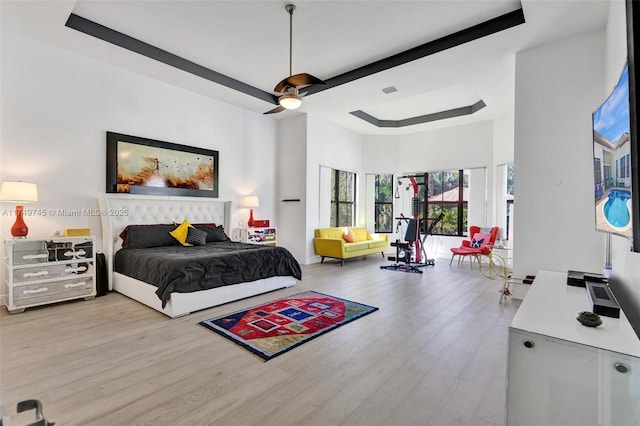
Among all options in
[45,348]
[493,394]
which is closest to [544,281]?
[493,394]

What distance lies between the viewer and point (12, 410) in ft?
5.82

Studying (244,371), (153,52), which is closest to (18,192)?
(153,52)

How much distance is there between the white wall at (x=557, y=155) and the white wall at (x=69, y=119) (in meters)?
5.20

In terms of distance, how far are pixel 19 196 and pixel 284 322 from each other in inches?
128

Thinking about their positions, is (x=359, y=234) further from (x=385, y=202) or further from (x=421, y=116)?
(x=421, y=116)

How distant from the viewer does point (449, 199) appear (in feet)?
25.9

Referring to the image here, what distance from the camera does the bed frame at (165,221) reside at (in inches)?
137

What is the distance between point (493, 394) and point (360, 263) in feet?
16.3

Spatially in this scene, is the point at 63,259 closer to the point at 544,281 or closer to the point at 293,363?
the point at 293,363

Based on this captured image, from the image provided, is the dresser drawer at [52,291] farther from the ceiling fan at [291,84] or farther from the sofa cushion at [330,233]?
the sofa cushion at [330,233]

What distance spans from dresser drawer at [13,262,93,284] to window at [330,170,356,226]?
498 cm

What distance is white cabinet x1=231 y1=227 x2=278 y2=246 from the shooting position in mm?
5945

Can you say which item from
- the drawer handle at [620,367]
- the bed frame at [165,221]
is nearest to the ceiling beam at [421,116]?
the bed frame at [165,221]


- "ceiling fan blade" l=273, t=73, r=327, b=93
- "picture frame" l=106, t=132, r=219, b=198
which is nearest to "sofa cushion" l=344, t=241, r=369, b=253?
"picture frame" l=106, t=132, r=219, b=198
